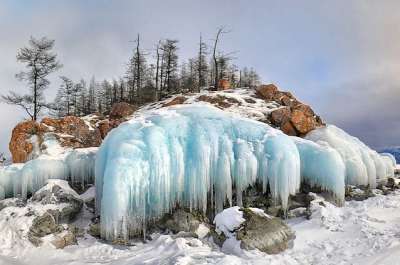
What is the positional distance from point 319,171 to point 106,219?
8.90m

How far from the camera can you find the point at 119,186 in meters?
13.9

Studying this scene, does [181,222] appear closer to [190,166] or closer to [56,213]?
[190,166]

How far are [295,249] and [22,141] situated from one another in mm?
16984

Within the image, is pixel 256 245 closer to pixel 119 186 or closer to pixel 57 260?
pixel 119 186

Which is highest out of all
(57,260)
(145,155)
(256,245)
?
(145,155)

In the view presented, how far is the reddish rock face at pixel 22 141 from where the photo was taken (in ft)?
75.7

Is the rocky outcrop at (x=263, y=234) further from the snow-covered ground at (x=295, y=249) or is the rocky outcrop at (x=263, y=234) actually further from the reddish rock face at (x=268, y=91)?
the reddish rock face at (x=268, y=91)

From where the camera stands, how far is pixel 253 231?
39.8 ft

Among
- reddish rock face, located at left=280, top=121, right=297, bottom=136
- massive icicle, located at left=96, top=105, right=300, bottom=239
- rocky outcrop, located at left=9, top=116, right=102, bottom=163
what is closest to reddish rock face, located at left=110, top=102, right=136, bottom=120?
rocky outcrop, located at left=9, top=116, right=102, bottom=163

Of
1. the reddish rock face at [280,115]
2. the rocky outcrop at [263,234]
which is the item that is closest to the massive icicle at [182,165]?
the rocky outcrop at [263,234]

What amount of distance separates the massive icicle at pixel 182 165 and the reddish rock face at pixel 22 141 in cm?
883

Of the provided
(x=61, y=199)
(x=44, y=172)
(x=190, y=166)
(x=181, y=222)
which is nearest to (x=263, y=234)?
(x=181, y=222)

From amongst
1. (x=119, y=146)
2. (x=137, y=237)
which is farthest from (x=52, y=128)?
(x=137, y=237)

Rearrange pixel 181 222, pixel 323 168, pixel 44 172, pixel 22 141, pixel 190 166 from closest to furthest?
pixel 181 222 → pixel 190 166 → pixel 323 168 → pixel 44 172 → pixel 22 141
